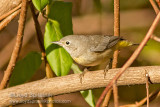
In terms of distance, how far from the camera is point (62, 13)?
1.72 m

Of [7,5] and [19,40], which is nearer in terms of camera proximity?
[19,40]

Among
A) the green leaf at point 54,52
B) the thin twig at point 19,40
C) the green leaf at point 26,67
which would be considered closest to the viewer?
the thin twig at point 19,40

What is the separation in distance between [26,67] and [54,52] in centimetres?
24

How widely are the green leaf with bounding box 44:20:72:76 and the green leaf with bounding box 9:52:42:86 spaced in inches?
6.8

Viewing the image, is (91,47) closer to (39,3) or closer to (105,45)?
(105,45)

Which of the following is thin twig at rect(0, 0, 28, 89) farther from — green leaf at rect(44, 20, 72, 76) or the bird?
the bird

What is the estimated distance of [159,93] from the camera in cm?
157

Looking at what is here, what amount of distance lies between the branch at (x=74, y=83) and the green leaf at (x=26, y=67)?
26 centimetres

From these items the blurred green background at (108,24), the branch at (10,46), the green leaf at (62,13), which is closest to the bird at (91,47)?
the green leaf at (62,13)

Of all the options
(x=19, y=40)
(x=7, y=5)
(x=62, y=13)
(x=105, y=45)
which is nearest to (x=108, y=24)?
(x=105, y=45)

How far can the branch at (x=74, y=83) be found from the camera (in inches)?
54.6

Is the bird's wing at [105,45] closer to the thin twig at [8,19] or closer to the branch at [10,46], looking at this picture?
the thin twig at [8,19]

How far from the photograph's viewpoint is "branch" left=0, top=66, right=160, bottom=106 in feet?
4.55

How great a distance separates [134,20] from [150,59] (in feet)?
2.28
